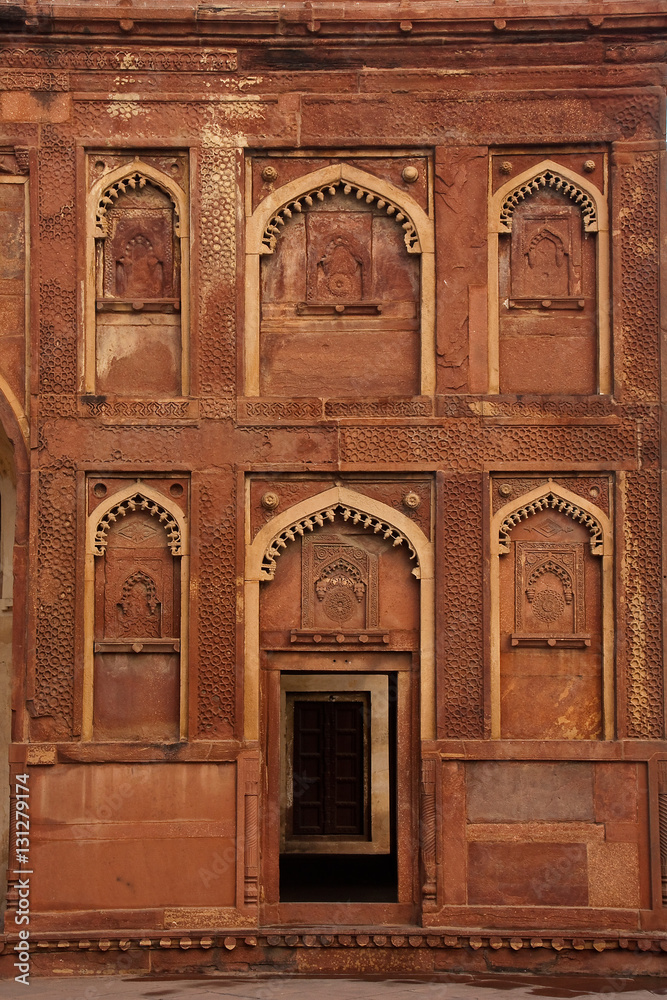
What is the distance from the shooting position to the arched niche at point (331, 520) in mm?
7934

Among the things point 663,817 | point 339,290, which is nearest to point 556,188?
point 339,290

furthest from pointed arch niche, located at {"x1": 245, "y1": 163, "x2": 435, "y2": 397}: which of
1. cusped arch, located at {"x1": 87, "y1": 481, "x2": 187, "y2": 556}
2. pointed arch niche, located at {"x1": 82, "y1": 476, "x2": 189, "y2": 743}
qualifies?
pointed arch niche, located at {"x1": 82, "y1": 476, "x2": 189, "y2": 743}

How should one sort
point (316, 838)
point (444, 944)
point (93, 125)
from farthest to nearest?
point (316, 838)
point (93, 125)
point (444, 944)

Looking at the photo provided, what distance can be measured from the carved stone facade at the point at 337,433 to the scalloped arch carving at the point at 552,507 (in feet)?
0.08

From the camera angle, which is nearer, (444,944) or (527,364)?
(444,944)

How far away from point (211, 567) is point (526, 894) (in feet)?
10.6

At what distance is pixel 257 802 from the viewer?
7777 millimetres

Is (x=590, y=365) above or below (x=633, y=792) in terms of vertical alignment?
above

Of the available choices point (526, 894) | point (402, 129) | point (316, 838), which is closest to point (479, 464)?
point (402, 129)

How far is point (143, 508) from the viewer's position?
316 inches

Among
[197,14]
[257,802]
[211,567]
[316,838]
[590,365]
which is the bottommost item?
[316,838]

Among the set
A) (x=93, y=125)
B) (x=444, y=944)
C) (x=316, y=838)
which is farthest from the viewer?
(x=316, y=838)

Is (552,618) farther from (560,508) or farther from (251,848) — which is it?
(251,848)

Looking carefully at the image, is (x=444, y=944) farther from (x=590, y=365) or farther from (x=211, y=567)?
(x=590, y=365)
